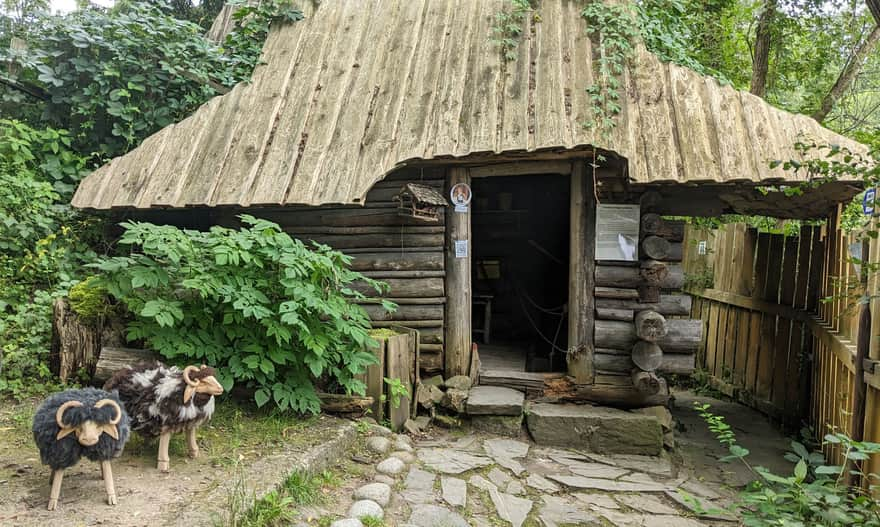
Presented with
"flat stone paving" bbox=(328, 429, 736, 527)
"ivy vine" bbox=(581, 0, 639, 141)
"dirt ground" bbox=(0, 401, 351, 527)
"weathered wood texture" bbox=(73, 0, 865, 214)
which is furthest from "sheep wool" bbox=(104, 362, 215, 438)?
"ivy vine" bbox=(581, 0, 639, 141)

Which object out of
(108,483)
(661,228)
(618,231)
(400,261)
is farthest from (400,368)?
(661,228)

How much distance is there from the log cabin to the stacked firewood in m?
0.02

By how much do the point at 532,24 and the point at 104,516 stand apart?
7.36 m

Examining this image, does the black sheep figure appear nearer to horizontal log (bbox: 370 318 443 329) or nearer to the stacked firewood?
horizontal log (bbox: 370 318 443 329)

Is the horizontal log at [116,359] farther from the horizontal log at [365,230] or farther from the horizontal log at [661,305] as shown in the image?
the horizontal log at [661,305]

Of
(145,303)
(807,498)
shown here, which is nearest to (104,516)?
(145,303)

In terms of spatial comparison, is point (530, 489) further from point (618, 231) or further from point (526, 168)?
point (526, 168)

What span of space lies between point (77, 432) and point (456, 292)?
14.5 feet

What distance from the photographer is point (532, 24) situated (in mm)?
7957

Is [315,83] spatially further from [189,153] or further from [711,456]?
[711,456]

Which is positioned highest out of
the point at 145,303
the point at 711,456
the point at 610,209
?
the point at 610,209

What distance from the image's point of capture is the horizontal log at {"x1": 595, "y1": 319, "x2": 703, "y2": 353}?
21.1 feet

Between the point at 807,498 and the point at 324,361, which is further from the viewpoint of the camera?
the point at 324,361

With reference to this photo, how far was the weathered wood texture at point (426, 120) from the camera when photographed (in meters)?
6.21
